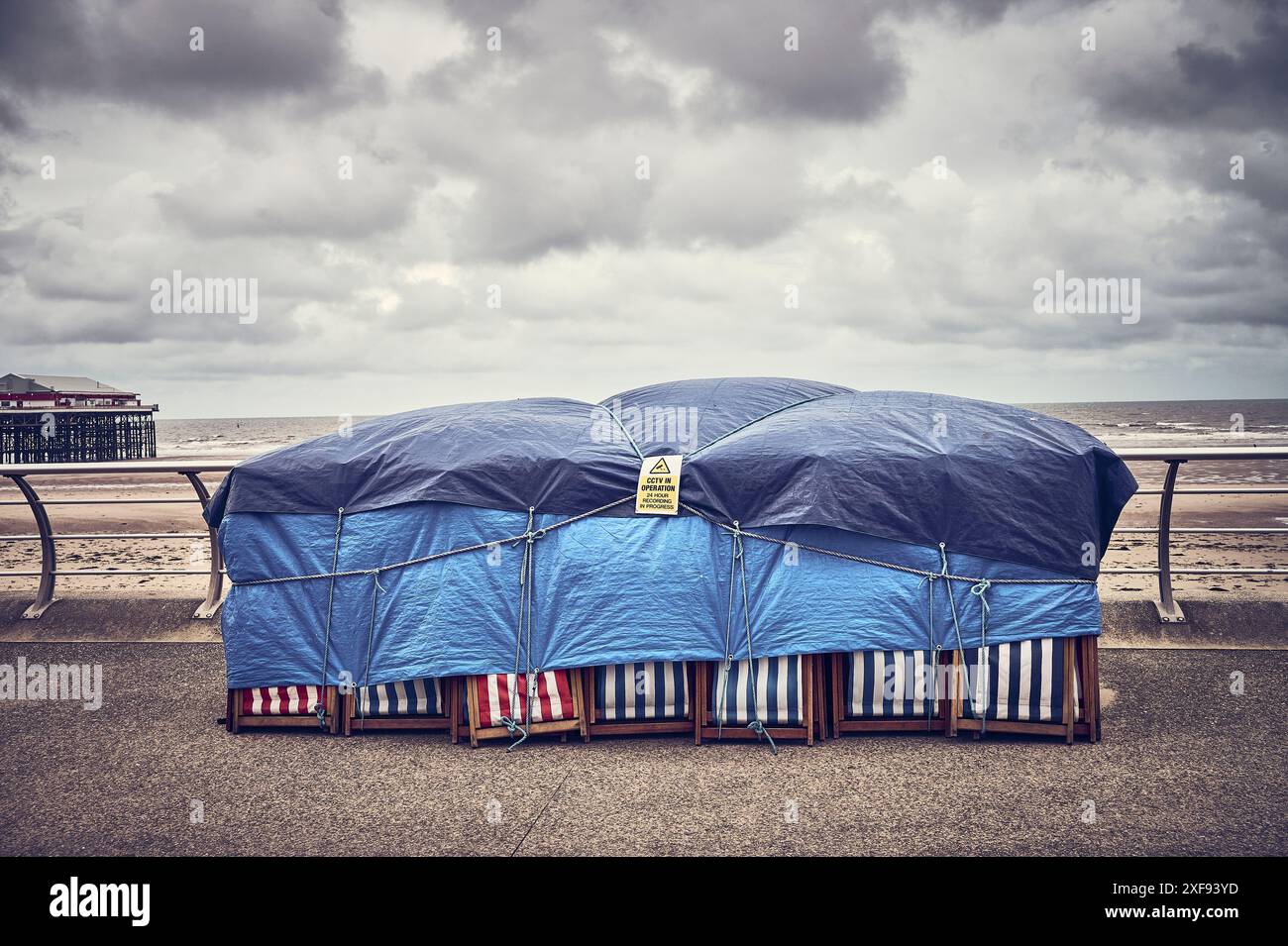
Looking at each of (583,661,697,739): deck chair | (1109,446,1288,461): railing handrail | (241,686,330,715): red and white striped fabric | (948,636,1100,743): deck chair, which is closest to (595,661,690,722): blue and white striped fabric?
(583,661,697,739): deck chair

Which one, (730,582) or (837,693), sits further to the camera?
(730,582)

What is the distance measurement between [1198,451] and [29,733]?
316 inches

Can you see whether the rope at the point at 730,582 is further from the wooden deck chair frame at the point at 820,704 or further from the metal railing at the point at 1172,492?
the metal railing at the point at 1172,492

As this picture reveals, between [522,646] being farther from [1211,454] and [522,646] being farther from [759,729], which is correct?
[1211,454]

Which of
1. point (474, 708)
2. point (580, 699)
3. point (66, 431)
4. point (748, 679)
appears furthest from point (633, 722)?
point (66, 431)

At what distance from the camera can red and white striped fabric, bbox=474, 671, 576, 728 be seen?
17.0ft

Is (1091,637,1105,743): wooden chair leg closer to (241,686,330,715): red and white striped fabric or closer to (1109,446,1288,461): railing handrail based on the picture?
(1109,446,1288,461): railing handrail

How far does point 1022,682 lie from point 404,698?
3.72 m

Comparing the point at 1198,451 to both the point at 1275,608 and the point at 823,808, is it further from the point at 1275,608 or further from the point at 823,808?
the point at 823,808

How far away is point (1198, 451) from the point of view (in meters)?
6.07

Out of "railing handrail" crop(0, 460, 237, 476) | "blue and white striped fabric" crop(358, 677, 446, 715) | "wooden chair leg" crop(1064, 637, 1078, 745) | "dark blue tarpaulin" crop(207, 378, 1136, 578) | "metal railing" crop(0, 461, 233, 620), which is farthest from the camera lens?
"metal railing" crop(0, 461, 233, 620)

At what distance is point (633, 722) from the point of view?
521 cm

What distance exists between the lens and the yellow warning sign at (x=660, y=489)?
17.5 feet

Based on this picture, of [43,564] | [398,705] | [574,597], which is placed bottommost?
[398,705]
